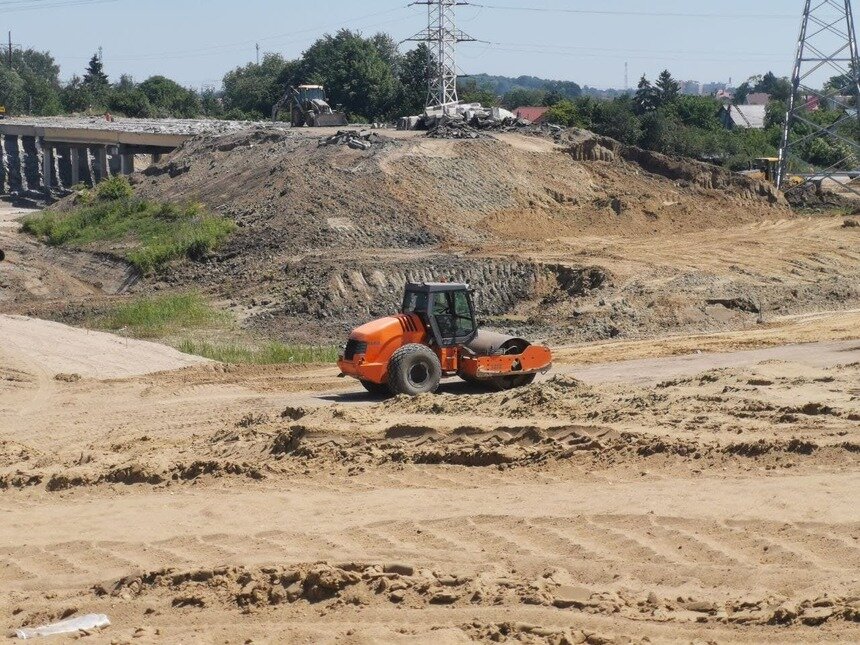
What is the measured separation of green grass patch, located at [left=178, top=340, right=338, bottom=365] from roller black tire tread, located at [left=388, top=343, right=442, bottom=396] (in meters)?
5.27

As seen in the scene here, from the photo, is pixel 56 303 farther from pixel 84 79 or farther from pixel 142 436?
pixel 84 79

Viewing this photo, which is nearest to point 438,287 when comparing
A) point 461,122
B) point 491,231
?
point 491,231

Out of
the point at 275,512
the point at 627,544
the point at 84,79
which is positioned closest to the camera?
the point at 627,544

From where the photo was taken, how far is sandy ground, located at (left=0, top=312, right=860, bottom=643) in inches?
330

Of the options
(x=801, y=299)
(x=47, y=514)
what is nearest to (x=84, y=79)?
(x=801, y=299)

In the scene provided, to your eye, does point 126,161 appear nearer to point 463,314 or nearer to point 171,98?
point 171,98

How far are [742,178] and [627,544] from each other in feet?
102

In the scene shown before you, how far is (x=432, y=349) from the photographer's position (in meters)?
16.6

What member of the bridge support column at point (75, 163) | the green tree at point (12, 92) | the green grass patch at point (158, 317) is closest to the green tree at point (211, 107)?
the green tree at point (12, 92)

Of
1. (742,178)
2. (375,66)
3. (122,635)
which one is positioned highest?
(375,66)

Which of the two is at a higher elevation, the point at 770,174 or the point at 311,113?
the point at 311,113

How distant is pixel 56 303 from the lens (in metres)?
28.5

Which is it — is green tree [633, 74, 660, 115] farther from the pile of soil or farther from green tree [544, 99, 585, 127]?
the pile of soil

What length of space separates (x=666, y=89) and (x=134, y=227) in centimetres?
3791
